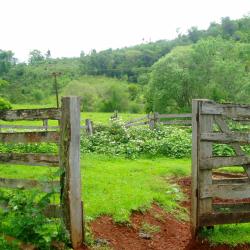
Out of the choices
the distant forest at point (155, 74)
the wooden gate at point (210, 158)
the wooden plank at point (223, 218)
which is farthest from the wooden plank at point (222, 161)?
the distant forest at point (155, 74)

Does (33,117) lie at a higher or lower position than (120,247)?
higher

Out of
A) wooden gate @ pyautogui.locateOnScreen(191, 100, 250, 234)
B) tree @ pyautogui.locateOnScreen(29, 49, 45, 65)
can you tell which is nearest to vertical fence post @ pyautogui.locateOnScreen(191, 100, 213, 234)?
wooden gate @ pyautogui.locateOnScreen(191, 100, 250, 234)

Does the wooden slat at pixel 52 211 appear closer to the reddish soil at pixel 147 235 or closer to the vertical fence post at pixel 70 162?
the vertical fence post at pixel 70 162

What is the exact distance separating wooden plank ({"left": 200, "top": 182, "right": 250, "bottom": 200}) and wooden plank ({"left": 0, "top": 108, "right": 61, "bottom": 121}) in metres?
2.52

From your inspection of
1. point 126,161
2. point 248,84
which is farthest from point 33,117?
point 248,84

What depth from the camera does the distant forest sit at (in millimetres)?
44125

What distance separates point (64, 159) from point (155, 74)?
40024mm

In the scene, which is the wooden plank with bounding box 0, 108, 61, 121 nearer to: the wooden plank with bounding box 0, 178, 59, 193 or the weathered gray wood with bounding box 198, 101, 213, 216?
the wooden plank with bounding box 0, 178, 59, 193

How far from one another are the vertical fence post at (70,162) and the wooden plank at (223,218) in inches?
79.5

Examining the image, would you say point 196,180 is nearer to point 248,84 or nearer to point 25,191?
point 25,191

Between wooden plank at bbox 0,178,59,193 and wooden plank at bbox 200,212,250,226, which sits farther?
wooden plank at bbox 200,212,250,226

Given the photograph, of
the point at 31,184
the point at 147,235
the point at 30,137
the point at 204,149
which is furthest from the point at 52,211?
the point at 204,149

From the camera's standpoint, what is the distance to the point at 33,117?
5.81 meters

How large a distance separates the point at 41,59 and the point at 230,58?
104316 mm
